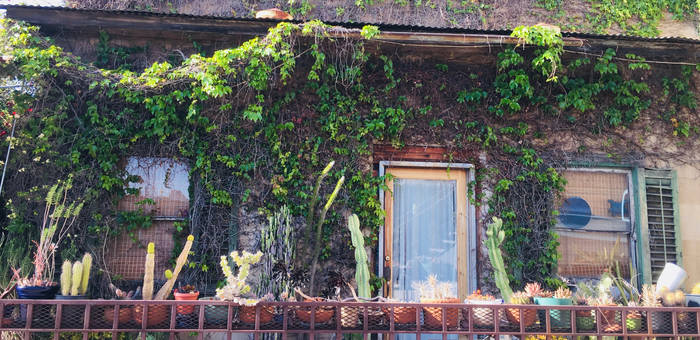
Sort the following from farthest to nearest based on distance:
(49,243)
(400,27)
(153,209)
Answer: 1. (153,209)
2. (400,27)
3. (49,243)

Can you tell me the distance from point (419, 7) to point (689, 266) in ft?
15.2

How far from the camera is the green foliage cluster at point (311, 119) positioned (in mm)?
5137

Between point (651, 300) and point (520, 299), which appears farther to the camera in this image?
point (520, 299)

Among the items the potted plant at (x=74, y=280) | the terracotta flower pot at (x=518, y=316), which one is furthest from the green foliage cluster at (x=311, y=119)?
the terracotta flower pot at (x=518, y=316)

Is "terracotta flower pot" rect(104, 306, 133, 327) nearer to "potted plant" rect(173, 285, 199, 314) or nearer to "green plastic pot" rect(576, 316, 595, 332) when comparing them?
"potted plant" rect(173, 285, 199, 314)

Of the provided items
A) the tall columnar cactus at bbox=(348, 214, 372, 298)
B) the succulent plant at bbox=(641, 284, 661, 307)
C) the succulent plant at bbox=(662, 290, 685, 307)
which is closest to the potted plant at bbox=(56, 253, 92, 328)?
the tall columnar cactus at bbox=(348, 214, 372, 298)

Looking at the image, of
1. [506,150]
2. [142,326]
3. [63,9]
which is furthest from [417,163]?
[63,9]

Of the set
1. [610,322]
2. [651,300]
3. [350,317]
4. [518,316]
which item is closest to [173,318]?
[350,317]

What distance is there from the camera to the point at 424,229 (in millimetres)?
5625

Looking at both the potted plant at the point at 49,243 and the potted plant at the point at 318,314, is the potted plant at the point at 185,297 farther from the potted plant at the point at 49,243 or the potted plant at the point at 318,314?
the potted plant at the point at 49,243

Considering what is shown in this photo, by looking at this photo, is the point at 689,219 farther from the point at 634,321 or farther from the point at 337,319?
the point at 337,319

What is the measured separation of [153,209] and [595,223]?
196 inches

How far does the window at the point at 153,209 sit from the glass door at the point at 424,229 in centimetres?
232

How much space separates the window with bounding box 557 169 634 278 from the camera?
564 centimetres
